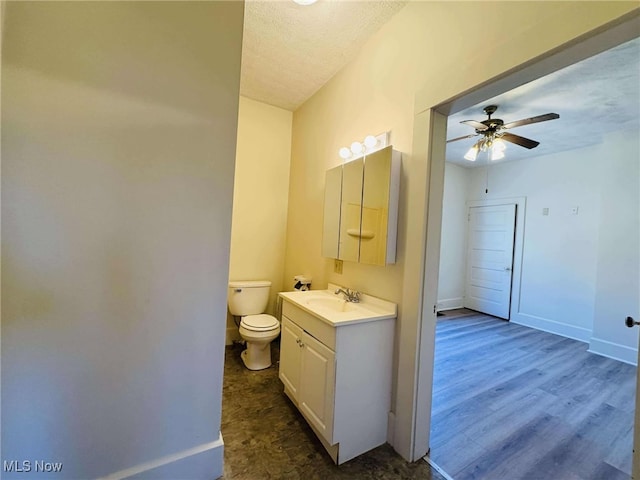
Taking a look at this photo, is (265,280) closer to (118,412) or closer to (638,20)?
(118,412)

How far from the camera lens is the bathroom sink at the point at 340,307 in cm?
152

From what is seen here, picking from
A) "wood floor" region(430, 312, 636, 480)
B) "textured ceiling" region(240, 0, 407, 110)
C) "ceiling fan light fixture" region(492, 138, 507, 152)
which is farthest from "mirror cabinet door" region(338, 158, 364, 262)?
"ceiling fan light fixture" region(492, 138, 507, 152)

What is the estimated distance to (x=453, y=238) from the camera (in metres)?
4.82

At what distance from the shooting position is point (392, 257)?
1.62 meters

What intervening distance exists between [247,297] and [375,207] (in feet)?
5.46

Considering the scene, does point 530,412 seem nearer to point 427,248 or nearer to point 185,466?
point 427,248

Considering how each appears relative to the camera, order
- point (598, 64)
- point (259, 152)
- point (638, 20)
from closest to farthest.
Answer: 1. point (638, 20)
2. point (598, 64)
3. point (259, 152)

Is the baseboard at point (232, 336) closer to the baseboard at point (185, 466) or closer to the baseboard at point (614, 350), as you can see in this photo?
the baseboard at point (185, 466)

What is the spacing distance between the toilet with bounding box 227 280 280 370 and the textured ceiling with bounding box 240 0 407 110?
2.03 metres

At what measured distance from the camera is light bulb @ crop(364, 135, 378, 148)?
1.84 metres

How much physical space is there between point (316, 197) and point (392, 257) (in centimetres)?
120

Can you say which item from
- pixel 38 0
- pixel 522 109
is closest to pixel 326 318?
pixel 38 0

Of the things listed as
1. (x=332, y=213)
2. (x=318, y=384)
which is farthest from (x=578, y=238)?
(x=318, y=384)

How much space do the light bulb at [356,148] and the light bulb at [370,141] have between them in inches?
2.7
